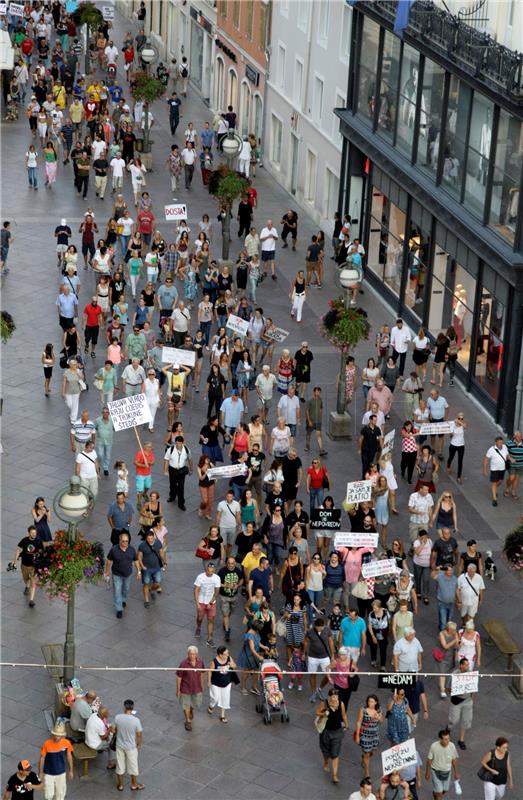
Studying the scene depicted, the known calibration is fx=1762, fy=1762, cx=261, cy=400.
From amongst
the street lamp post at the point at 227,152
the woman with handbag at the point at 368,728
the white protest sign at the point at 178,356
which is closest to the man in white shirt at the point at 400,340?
the white protest sign at the point at 178,356

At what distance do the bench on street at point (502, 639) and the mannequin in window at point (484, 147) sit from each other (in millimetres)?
11978

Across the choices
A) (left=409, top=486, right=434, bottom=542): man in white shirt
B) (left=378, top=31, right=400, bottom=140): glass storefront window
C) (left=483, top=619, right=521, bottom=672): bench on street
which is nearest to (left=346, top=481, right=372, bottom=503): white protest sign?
(left=409, top=486, right=434, bottom=542): man in white shirt

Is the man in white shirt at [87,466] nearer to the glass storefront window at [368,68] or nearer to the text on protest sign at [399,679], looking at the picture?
the text on protest sign at [399,679]

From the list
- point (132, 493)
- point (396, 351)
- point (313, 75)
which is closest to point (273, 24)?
point (313, 75)

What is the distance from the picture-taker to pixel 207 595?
2567cm

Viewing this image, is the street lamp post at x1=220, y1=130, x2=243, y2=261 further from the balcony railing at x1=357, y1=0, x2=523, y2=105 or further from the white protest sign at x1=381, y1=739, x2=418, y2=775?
the white protest sign at x1=381, y1=739, x2=418, y2=775

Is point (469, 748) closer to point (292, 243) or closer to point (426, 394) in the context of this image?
point (426, 394)

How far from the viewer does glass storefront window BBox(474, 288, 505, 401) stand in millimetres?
35125

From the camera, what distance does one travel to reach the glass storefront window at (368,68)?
43.1 m

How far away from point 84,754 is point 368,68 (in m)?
25.0

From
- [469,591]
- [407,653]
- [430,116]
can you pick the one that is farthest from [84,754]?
[430,116]

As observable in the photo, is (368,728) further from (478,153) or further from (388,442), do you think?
(478,153)

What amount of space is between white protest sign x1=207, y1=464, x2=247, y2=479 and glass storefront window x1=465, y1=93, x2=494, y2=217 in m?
9.88

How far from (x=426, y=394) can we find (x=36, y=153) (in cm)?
2170
